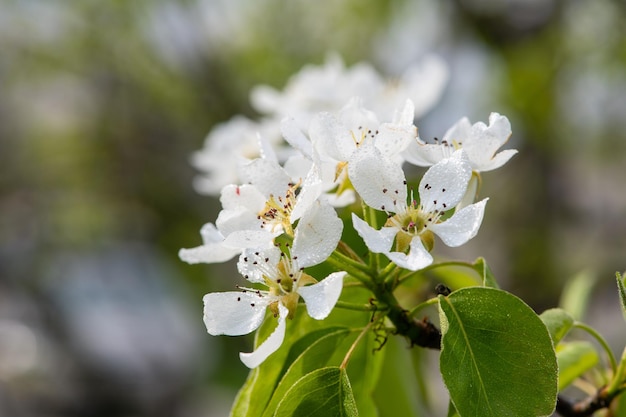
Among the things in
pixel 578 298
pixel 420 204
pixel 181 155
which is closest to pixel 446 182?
pixel 420 204

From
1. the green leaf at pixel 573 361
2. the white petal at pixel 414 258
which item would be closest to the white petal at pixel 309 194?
the white petal at pixel 414 258

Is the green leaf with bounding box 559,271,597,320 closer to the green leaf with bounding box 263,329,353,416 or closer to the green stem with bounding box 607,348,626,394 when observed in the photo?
the green stem with bounding box 607,348,626,394

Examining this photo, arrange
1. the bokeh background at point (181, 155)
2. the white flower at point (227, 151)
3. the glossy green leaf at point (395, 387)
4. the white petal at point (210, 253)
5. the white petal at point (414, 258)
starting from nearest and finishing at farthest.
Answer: the white petal at point (414, 258), the white petal at point (210, 253), the glossy green leaf at point (395, 387), the white flower at point (227, 151), the bokeh background at point (181, 155)

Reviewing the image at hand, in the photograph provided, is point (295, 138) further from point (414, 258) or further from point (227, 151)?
point (227, 151)

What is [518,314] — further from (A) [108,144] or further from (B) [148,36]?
(A) [108,144]

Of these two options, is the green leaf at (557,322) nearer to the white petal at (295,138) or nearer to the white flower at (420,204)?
the white flower at (420,204)

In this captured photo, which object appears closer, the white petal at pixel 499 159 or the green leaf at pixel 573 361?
the white petal at pixel 499 159

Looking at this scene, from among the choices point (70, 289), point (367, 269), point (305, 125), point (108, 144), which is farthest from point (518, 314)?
point (70, 289)
